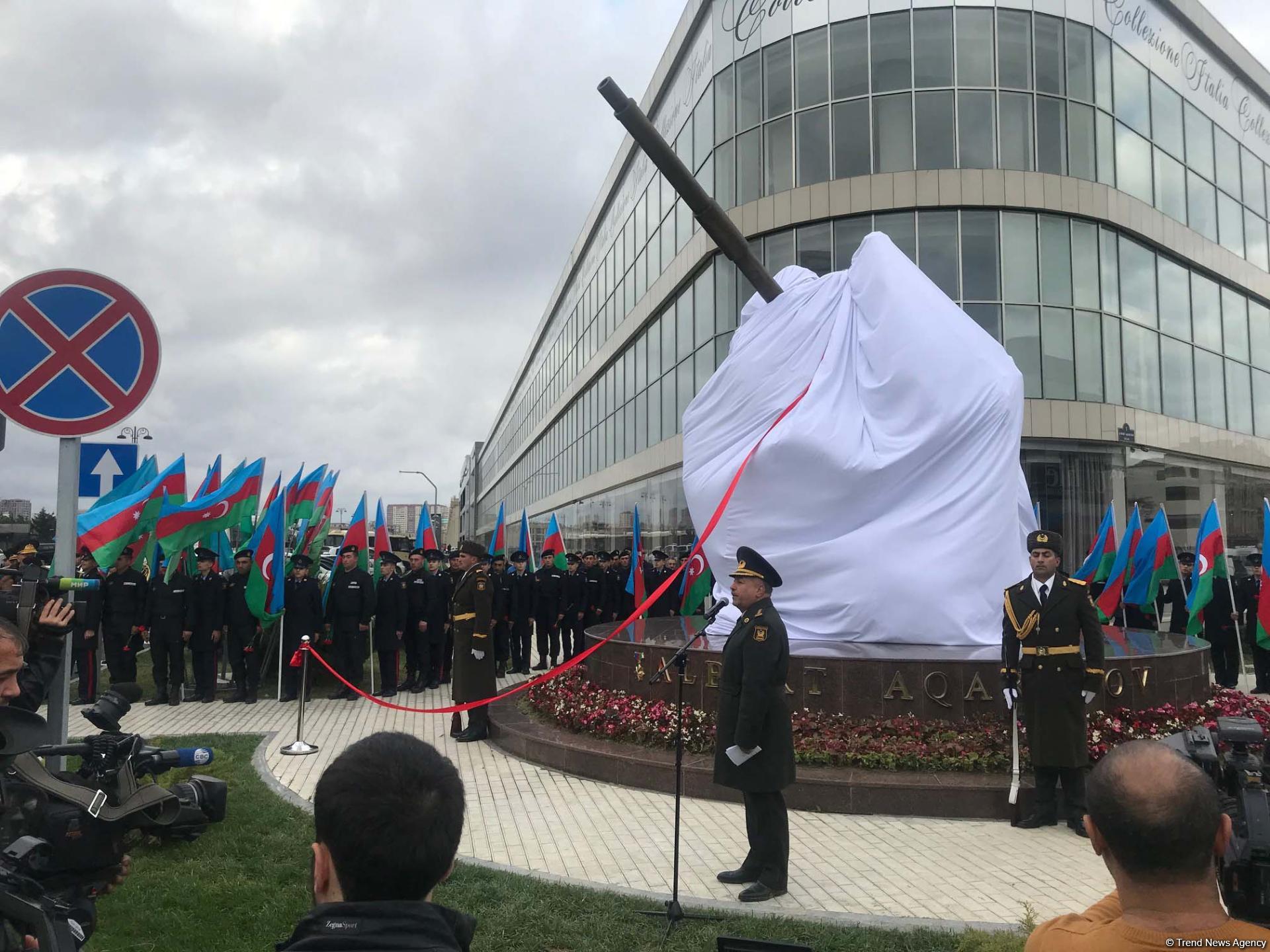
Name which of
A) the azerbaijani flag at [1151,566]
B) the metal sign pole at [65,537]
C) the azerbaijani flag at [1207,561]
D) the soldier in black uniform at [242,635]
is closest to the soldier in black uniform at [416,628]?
the soldier in black uniform at [242,635]

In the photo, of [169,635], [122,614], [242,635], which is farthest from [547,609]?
[122,614]

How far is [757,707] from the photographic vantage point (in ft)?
16.6

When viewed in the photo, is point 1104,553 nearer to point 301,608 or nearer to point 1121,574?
point 1121,574

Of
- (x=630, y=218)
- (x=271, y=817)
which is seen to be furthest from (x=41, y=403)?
(x=630, y=218)

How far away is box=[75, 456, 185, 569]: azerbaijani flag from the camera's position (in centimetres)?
1141

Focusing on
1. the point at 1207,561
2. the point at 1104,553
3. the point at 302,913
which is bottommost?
the point at 302,913

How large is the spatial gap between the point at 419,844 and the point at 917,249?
735 inches

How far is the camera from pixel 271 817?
245 inches

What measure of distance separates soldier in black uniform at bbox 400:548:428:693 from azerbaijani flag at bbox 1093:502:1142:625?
9369 millimetres

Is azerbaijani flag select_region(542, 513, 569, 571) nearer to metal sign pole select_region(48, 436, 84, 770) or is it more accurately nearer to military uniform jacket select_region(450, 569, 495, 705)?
military uniform jacket select_region(450, 569, 495, 705)

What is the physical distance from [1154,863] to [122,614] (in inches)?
477

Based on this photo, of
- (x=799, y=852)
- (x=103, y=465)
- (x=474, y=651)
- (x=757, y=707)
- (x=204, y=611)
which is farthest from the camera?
(x=204, y=611)

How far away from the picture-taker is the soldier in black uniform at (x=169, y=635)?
11.4 metres

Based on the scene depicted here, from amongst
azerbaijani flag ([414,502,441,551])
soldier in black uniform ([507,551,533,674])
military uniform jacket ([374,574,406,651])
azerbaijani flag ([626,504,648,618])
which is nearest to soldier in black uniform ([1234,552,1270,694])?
azerbaijani flag ([626,504,648,618])
